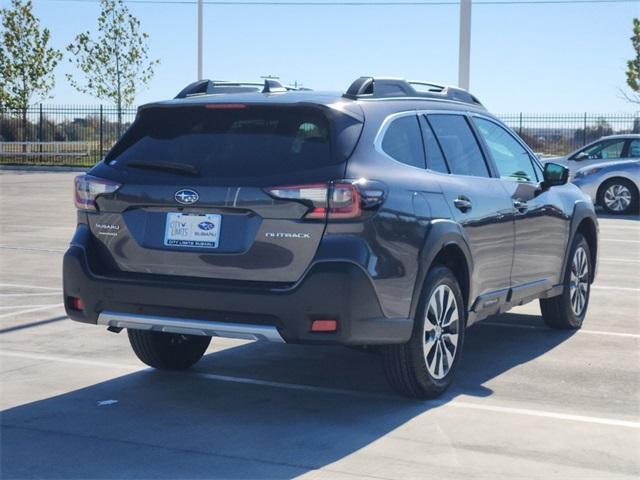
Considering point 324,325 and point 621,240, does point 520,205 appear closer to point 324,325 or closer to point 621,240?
point 324,325

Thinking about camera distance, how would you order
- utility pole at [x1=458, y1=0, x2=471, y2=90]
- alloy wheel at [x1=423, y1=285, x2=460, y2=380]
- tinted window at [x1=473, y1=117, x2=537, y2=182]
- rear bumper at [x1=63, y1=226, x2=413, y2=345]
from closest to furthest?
rear bumper at [x1=63, y1=226, x2=413, y2=345], alloy wheel at [x1=423, y1=285, x2=460, y2=380], tinted window at [x1=473, y1=117, x2=537, y2=182], utility pole at [x1=458, y1=0, x2=471, y2=90]

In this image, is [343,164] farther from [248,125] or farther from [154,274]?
[154,274]

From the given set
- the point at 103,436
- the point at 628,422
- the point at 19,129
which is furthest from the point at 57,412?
the point at 19,129

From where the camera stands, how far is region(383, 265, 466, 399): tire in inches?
252

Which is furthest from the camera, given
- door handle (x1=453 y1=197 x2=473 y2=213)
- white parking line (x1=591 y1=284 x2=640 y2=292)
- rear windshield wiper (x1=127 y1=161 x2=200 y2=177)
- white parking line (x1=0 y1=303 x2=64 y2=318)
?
white parking line (x1=591 y1=284 x2=640 y2=292)

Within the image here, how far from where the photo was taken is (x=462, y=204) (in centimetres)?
694

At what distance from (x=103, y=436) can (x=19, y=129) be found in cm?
4304

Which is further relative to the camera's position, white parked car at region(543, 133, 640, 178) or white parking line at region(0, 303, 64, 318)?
white parked car at region(543, 133, 640, 178)

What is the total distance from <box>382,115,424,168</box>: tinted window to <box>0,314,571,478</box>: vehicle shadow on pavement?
142cm

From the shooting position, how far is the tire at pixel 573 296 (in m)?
8.95

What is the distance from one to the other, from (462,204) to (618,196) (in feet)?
52.6

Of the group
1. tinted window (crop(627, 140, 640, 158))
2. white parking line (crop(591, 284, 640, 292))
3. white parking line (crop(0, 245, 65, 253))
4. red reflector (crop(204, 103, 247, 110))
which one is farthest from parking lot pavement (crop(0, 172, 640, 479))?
tinted window (crop(627, 140, 640, 158))

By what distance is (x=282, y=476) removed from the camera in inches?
200

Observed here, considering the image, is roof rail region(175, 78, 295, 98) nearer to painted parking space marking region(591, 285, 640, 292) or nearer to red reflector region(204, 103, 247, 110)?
red reflector region(204, 103, 247, 110)
